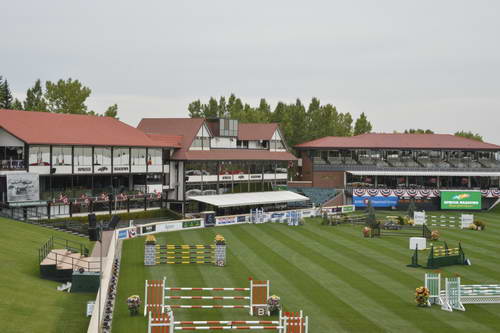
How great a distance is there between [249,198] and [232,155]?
6830 millimetres

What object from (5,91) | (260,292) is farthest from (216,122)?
(260,292)

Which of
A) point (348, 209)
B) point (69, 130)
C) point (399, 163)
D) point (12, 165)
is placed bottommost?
point (348, 209)

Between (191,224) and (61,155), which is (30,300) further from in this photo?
(61,155)

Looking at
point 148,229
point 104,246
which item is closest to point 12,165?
point 148,229

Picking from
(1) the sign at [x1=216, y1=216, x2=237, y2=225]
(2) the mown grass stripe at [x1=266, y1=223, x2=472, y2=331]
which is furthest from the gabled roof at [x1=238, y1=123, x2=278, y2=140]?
(2) the mown grass stripe at [x1=266, y1=223, x2=472, y2=331]

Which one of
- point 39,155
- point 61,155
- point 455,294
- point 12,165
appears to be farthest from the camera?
point 61,155

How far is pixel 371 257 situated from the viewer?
40.4 m

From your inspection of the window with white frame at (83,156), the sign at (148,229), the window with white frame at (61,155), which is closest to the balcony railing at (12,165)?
the window with white frame at (61,155)

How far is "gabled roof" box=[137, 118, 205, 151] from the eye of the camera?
227ft

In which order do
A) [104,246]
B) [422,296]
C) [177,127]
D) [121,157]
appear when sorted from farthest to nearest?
1. [177,127]
2. [121,157]
3. [104,246]
4. [422,296]

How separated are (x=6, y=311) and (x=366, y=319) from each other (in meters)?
14.9

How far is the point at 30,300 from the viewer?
25812 millimetres

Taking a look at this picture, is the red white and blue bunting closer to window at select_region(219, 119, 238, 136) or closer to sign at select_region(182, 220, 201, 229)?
window at select_region(219, 119, 238, 136)

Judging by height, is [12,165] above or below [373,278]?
above
